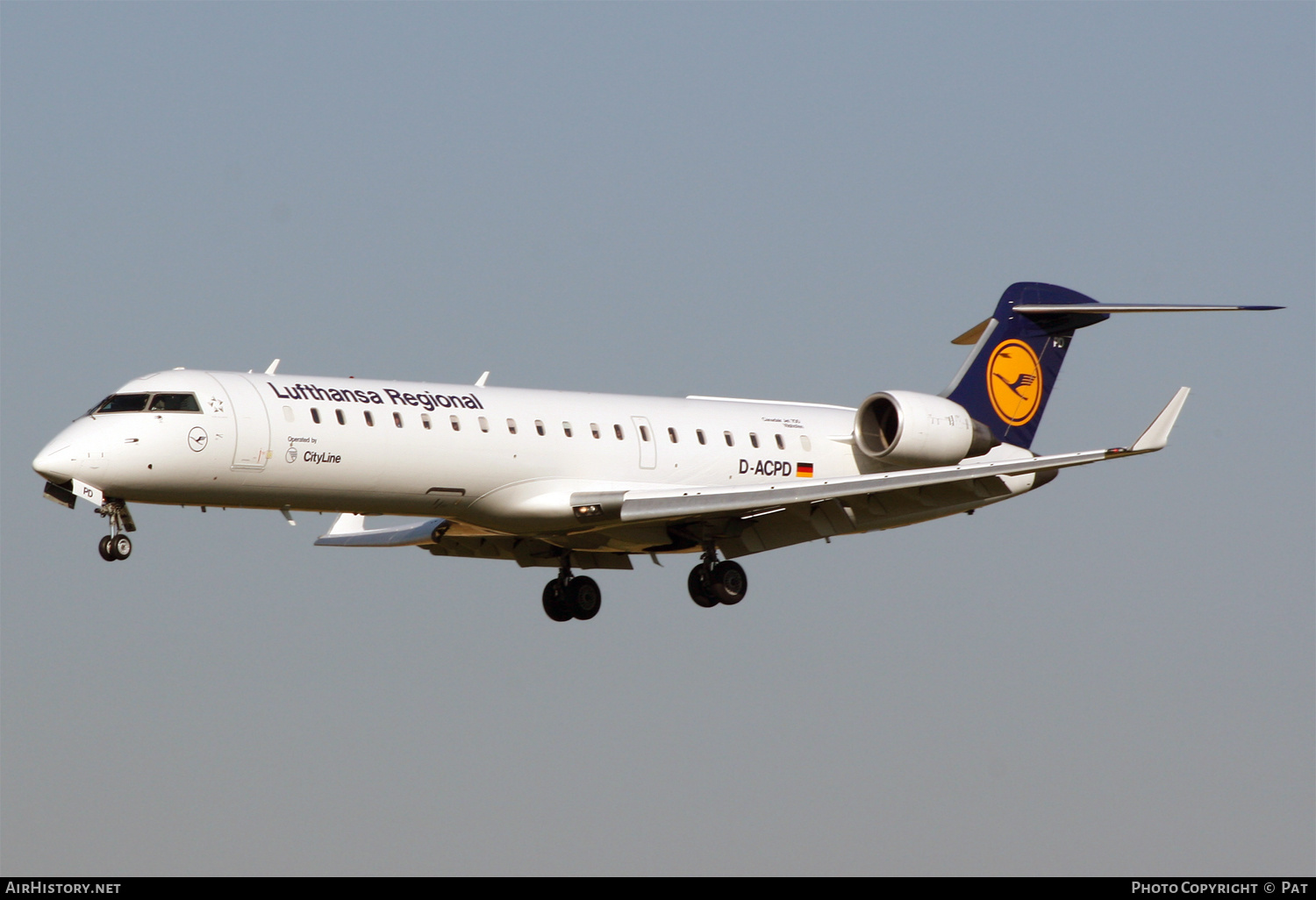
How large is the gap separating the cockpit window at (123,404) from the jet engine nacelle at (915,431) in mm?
12224

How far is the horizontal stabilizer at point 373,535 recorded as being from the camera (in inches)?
1288

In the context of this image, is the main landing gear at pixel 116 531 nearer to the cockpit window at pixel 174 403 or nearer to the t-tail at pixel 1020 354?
the cockpit window at pixel 174 403

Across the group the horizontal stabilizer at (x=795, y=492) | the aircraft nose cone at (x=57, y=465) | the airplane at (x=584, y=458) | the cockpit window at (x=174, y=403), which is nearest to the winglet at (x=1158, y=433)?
the airplane at (x=584, y=458)

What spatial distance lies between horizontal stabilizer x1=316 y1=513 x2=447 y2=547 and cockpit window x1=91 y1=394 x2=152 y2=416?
574 centimetres

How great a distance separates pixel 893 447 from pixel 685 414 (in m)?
3.55

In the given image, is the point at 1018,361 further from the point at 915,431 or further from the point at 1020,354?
the point at 915,431

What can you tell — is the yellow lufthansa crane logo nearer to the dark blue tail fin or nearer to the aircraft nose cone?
the dark blue tail fin

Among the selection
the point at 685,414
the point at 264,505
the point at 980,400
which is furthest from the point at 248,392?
the point at 980,400

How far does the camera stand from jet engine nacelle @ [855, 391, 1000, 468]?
32.2m

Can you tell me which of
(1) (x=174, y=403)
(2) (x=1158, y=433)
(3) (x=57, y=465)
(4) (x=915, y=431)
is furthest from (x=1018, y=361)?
(3) (x=57, y=465)

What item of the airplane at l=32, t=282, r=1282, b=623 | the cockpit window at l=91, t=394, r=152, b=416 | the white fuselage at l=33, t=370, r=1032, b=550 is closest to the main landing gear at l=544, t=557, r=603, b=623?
the airplane at l=32, t=282, r=1282, b=623

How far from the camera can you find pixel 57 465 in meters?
26.1

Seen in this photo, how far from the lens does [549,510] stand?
2938 centimetres

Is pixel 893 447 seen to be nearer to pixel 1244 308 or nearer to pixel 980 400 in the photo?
pixel 980 400
